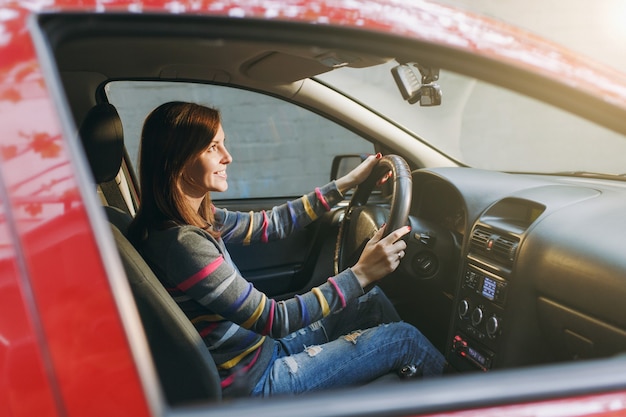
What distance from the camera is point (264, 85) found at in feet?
6.81

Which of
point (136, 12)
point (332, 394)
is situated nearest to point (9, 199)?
point (136, 12)

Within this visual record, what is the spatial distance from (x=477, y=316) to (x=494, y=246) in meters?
0.22

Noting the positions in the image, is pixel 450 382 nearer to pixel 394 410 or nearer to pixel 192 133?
pixel 394 410

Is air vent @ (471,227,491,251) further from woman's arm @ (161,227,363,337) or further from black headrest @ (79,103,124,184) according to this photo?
black headrest @ (79,103,124,184)

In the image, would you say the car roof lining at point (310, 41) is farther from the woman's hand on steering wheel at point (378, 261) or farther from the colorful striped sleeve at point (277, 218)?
the colorful striped sleeve at point (277, 218)

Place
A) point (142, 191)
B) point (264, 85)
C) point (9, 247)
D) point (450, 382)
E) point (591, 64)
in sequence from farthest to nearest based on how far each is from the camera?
1. point (264, 85)
2. point (142, 191)
3. point (591, 64)
4. point (450, 382)
5. point (9, 247)

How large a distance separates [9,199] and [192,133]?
0.88 m

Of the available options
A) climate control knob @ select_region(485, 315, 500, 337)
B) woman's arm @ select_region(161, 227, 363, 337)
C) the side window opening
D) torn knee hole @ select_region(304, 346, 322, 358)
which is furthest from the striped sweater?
the side window opening

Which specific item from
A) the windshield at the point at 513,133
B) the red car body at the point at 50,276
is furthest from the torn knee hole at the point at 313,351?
the windshield at the point at 513,133

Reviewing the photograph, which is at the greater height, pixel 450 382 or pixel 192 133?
pixel 192 133

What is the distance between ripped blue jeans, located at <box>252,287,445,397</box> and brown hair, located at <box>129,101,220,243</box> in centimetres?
43

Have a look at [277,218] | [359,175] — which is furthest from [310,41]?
[277,218]

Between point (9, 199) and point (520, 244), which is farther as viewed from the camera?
point (520, 244)

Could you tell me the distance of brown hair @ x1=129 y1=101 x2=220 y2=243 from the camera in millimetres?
1504
